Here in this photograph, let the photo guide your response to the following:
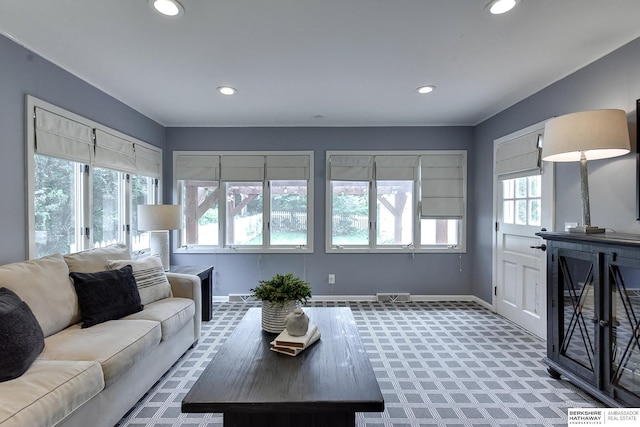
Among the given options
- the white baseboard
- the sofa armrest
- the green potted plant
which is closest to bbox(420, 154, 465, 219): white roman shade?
the white baseboard

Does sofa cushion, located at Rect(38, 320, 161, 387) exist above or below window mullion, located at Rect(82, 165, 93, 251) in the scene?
below

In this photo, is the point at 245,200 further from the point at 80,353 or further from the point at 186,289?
the point at 80,353

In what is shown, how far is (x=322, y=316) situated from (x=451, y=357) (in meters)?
1.26

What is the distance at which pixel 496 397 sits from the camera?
207 centimetres

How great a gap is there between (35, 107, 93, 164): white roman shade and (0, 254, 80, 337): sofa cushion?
0.92 meters

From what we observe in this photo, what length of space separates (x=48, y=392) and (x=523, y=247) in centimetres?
390

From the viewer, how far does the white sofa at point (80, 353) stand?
1312mm

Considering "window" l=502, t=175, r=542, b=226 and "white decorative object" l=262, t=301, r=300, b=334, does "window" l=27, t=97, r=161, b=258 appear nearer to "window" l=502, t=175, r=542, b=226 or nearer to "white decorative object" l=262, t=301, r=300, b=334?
"white decorative object" l=262, t=301, r=300, b=334

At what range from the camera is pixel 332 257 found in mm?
4312

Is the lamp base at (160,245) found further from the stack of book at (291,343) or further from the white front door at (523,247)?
the white front door at (523,247)

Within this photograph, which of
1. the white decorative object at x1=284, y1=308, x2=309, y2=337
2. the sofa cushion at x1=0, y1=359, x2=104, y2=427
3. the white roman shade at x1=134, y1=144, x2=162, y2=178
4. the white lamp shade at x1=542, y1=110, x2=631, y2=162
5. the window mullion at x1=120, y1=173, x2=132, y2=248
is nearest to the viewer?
the sofa cushion at x1=0, y1=359, x2=104, y2=427

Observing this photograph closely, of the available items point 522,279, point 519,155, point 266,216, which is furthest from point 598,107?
point 266,216

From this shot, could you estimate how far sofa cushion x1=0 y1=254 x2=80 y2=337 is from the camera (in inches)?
71.6

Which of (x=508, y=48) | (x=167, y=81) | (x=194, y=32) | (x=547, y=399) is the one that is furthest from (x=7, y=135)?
(x=547, y=399)
